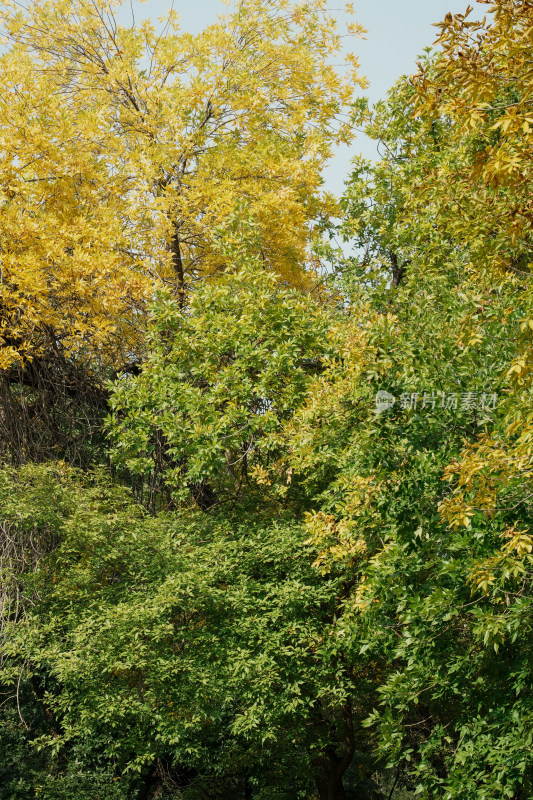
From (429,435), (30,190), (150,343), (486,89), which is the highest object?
(30,190)

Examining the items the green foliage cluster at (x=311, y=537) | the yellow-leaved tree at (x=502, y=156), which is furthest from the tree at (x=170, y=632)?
the yellow-leaved tree at (x=502, y=156)

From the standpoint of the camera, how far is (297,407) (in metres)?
8.42

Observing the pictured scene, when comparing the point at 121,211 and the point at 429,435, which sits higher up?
the point at 121,211

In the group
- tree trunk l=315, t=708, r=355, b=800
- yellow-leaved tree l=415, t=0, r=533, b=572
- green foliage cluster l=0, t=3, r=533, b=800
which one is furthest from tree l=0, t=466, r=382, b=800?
yellow-leaved tree l=415, t=0, r=533, b=572

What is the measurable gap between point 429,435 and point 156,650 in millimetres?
3493

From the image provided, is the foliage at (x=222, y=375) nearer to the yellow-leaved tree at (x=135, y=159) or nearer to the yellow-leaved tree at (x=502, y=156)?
the yellow-leaved tree at (x=135, y=159)

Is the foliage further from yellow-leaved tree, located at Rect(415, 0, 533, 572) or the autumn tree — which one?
yellow-leaved tree, located at Rect(415, 0, 533, 572)

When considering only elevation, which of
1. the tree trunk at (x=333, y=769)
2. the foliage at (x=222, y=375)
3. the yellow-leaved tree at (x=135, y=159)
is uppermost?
the yellow-leaved tree at (x=135, y=159)

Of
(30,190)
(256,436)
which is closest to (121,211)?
(30,190)

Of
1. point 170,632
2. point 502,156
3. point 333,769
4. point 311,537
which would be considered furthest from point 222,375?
point 333,769

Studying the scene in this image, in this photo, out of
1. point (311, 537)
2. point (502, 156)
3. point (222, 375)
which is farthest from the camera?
point (222, 375)

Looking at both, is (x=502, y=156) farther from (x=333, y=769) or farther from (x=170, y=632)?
(x=333, y=769)

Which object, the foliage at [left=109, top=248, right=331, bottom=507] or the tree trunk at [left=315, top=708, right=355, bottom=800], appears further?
the tree trunk at [left=315, top=708, right=355, bottom=800]

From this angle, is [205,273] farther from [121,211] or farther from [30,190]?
[30,190]
